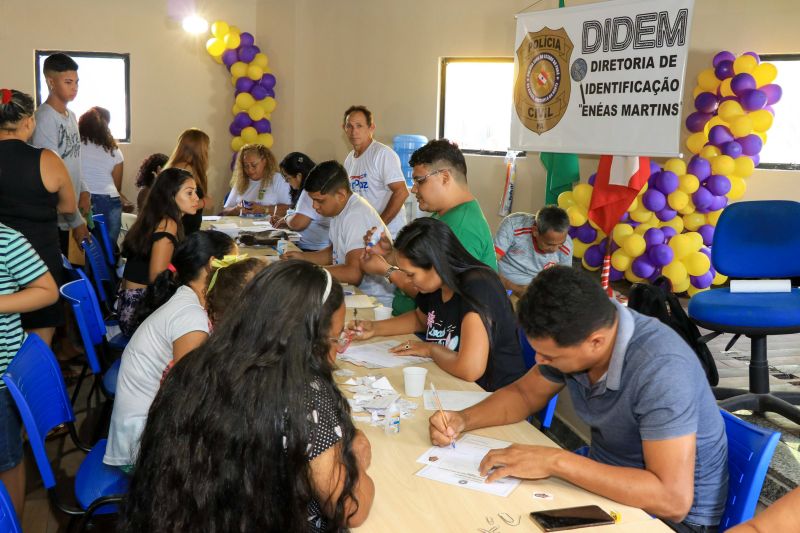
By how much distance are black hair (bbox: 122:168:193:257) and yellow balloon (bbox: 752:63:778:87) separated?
469cm

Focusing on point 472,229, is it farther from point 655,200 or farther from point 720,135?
point 720,135

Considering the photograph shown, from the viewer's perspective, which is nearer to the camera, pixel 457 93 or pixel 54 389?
pixel 54 389

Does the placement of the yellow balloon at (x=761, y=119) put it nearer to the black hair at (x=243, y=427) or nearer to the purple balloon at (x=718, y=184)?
the purple balloon at (x=718, y=184)

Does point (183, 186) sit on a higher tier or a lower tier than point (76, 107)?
lower

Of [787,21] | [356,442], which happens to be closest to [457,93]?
[787,21]

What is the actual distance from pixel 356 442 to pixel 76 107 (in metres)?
7.30

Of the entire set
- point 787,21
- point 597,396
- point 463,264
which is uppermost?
point 787,21

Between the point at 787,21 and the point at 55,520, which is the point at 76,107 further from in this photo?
the point at 787,21

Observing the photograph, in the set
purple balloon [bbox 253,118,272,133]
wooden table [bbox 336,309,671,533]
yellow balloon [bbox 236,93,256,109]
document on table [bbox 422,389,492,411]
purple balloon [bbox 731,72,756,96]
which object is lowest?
wooden table [bbox 336,309,671,533]

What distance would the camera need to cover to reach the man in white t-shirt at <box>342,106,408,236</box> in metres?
5.43

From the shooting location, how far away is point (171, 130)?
8.42 metres

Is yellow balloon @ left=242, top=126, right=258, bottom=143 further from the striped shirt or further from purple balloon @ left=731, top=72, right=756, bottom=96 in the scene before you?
the striped shirt

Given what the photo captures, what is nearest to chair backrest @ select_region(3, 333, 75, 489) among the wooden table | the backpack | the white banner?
the wooden table

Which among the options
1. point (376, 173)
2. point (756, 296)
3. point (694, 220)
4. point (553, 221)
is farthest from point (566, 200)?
point (756, 296)
